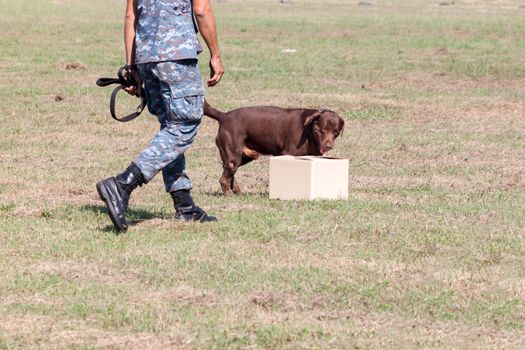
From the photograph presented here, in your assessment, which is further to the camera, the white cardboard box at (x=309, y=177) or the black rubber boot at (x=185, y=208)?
the white cardboard box at (x=309, y=177)

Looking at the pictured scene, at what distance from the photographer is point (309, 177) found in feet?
32.3

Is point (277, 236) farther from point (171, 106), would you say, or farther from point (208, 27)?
point (208, 27)

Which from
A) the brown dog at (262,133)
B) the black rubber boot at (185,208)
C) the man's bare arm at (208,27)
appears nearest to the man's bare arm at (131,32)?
the man's bare arm at (208,27)

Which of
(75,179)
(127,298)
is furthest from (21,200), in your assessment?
(127,298)

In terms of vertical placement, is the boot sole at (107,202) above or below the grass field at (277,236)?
above

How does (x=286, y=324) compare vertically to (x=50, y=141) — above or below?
above

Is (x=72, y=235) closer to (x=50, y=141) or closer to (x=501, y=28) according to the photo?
(x=50, y=141)

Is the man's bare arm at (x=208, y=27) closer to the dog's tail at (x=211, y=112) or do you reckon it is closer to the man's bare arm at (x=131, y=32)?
the man's bare arm at (x=131, y=32)

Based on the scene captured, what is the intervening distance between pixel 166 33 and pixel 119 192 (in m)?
1.09

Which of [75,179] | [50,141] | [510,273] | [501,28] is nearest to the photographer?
[510,273]

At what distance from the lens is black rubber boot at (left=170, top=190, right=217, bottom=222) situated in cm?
872

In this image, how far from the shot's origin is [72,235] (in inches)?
325

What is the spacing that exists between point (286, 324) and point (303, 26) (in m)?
32.5

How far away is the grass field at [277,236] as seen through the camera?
618cm
